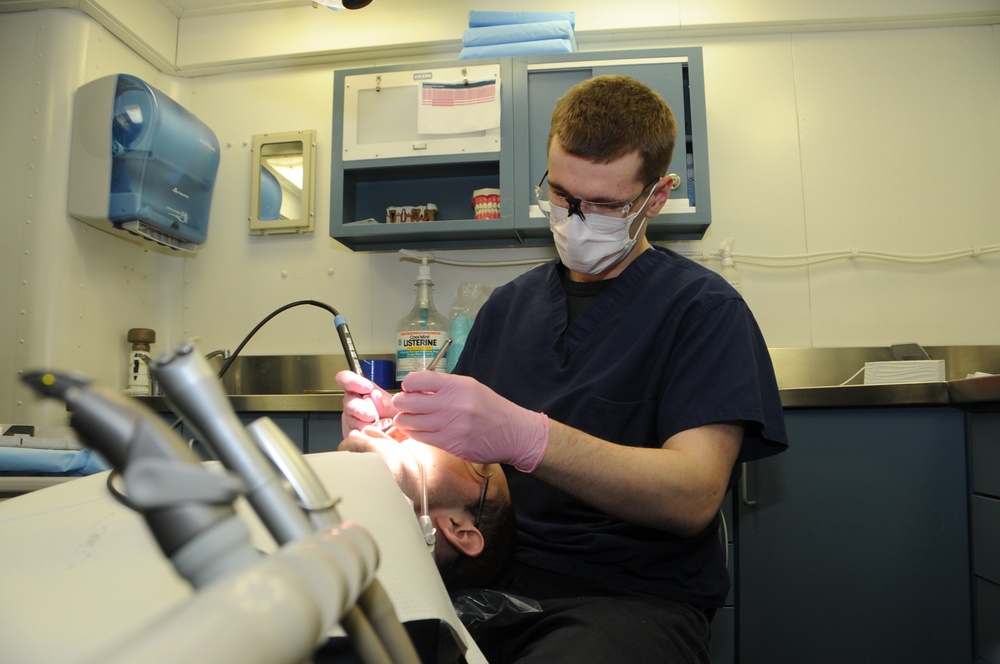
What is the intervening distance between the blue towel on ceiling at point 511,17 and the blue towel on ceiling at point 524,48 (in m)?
0.11

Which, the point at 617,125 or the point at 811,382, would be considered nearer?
the point at 617,125

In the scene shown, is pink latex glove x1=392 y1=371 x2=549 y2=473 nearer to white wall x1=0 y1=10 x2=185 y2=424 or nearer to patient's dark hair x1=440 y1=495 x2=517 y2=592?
patient's dark hair x1=440 y1=495 x2=517 y2=592

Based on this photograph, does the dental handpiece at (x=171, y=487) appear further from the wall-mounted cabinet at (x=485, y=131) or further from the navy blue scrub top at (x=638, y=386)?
the wall-mounted cabinet at (x=485, y=131)

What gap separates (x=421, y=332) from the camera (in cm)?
216

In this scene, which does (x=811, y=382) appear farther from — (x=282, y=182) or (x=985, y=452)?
(x=282, y=182)

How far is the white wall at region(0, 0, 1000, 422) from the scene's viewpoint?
223 cm

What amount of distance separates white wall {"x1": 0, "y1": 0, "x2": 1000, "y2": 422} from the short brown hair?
3.59ft

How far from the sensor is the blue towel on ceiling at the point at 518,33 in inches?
89.0

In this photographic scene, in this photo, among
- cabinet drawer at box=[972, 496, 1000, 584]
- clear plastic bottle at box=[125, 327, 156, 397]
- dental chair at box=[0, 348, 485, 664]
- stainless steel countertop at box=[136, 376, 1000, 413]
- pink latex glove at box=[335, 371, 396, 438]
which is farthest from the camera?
clear plastic bottle at box=[125, 327, 156, 397]

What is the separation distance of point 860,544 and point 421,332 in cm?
129

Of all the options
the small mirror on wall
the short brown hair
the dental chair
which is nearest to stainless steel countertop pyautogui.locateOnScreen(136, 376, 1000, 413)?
the short brown hair

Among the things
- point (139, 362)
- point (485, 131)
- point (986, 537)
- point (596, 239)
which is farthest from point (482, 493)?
point (139, 362)

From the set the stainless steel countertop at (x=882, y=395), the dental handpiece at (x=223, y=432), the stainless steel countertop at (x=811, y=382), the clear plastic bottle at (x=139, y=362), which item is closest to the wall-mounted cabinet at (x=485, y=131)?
the stainless steel countertop at (x=811, y=382)

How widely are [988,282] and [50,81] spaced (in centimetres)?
305
